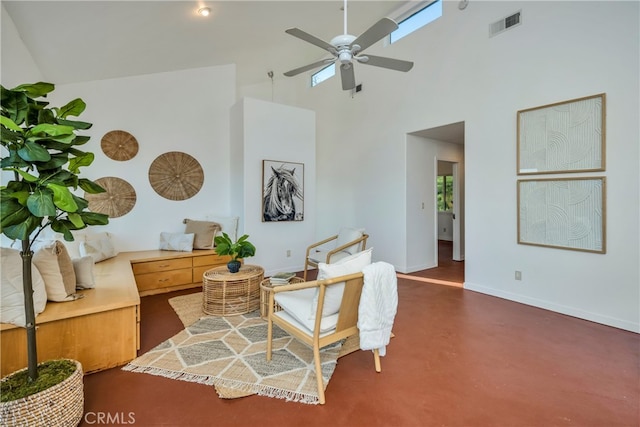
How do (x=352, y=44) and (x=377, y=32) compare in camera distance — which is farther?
(x=352, y=44)

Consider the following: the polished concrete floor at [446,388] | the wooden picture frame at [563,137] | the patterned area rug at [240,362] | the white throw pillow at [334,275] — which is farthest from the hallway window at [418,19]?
the patterned area rug at [240,362]

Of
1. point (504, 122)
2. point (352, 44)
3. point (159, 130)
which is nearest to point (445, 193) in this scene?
point (504, 122)

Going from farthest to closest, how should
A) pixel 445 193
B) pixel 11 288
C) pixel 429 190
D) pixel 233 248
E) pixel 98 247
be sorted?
pixel 445 193, pixel 429 190, pixel 98 247, pixel 233 248, pixel 11 288

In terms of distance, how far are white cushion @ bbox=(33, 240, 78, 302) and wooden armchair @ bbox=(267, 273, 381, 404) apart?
5.35 ft

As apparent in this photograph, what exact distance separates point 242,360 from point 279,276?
3.16 feet

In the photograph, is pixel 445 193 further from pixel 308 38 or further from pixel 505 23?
pixel 308 38

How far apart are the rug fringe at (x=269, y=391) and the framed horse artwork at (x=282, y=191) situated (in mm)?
3101

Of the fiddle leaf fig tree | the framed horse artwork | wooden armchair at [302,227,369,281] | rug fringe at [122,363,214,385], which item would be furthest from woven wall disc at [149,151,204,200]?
the fiddle leaf fig tree

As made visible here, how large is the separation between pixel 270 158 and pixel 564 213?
159 inches

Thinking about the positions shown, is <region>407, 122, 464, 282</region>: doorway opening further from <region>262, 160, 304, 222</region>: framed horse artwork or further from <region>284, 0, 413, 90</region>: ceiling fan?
<region>284, 0, 413, 90</region>: ceiling fan

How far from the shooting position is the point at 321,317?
1.90m

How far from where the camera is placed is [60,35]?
10.0 ft

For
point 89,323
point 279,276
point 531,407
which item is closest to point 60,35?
point 89,323

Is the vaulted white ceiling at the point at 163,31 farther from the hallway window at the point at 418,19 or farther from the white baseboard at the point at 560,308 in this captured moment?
the white baseboard at the point at 560,308
